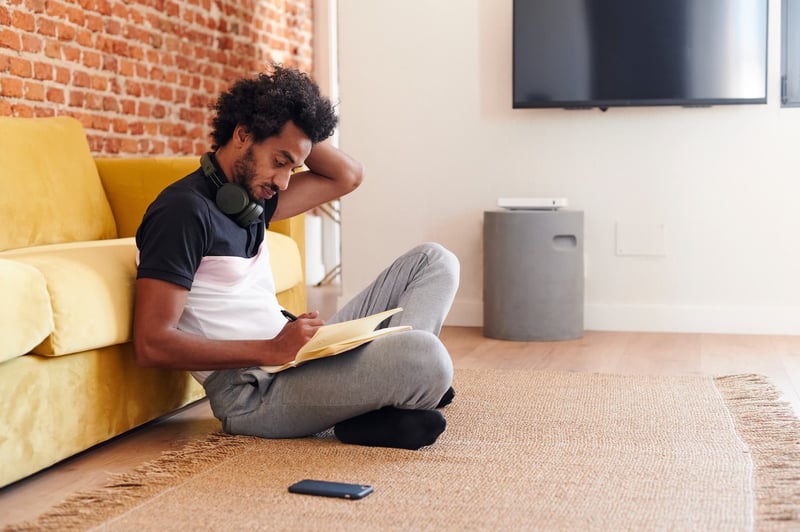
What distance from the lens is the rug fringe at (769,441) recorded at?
175 centimetres

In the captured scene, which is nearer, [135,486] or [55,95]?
[135,486]

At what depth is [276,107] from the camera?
214 cm

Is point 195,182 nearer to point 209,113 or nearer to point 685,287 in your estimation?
point 685,287

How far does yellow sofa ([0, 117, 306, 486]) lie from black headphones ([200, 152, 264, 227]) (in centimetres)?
32

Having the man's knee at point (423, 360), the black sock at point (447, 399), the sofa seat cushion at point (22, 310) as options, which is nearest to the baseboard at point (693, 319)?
the black sock at point (447, 399)

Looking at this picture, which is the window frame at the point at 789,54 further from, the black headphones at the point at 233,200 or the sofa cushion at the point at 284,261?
the black headphones at the point at 233,200

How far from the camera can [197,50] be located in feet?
16.3

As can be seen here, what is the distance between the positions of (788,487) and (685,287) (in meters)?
2.34

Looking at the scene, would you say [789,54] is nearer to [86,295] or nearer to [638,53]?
[638,53]

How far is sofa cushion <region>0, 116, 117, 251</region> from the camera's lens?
9.32ft

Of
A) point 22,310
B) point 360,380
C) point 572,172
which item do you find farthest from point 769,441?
point 572,172

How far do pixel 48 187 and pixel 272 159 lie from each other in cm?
114

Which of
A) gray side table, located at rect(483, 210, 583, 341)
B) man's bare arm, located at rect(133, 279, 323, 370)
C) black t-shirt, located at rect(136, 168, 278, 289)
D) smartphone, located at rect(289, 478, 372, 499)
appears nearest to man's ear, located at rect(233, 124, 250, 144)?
black t-shirt, located at rect(136, 168, 278, 289)

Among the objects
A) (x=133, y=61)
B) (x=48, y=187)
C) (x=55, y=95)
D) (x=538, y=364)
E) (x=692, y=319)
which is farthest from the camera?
(x=133, y=61)
